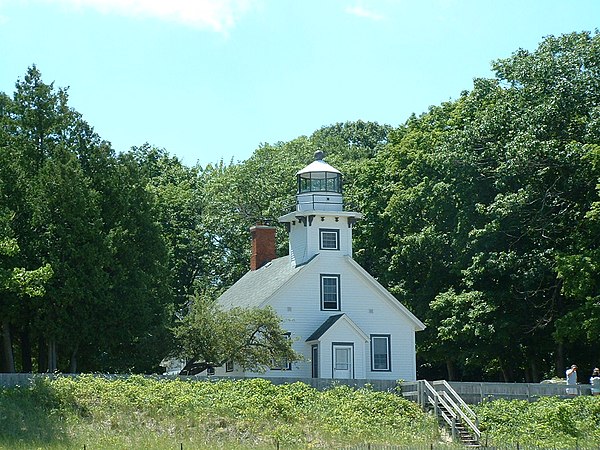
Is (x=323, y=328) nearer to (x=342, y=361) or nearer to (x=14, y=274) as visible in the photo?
(x=342, y=361)

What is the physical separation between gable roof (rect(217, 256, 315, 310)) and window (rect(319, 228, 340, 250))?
3.17 ft

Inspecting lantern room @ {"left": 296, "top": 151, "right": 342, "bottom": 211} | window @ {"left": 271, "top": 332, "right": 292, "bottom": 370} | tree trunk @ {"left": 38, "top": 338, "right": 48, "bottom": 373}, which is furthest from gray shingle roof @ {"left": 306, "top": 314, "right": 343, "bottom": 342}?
tree trunk @ {"left": 38, "top": 338, "right": 48, "bottom": 373}

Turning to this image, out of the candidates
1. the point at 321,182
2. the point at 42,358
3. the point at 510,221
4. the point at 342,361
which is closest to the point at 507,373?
the point at 510,221

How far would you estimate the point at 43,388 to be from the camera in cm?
3112

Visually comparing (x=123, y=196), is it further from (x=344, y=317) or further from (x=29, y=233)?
(x=344, y=317)

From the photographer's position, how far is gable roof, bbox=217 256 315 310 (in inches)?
1720

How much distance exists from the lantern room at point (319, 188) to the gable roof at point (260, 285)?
8.47ft

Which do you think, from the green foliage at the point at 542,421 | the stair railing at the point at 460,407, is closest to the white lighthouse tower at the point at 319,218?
the stair railing at the point at 460,407

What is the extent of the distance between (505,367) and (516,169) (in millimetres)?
11148

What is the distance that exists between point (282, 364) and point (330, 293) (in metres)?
4.30

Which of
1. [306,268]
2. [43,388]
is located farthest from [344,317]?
[43,388]

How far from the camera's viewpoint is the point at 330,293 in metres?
44.2

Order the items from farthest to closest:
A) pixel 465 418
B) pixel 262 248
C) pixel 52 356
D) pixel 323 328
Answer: pixel 262 248 < pixel 323 328 < pixel 52 356 < pixel 465 418

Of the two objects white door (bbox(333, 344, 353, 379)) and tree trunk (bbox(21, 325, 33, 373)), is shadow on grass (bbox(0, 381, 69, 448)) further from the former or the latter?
white door (bbox(333, 344, 353, 379))
